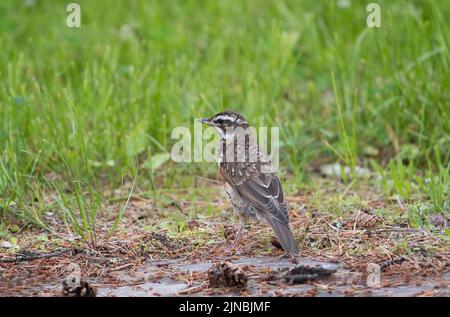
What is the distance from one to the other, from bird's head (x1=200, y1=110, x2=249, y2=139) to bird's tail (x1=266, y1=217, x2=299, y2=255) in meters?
1.62

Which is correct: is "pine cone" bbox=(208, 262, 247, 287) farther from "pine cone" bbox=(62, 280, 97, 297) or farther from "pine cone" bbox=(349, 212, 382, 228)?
"pine cone" bbox=(349, 212, 382, 228)

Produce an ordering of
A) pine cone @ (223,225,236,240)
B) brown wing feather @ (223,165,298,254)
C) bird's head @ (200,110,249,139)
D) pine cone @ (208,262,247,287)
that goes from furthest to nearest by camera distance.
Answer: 1. bird's head @ (200,110,249,139)
2. pine cone @ (223,225,236,240)
3. brown wing feather @ (223,165,298,254)
4. pine cone @ (208,262,247,287)

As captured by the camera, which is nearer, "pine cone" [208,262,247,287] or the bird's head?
"pine cone" [208,262,247,287]

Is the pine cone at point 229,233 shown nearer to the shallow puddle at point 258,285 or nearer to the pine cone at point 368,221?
the shallow puddle at point 258,285

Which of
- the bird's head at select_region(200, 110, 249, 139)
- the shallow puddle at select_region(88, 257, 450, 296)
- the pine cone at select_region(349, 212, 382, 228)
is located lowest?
the shallow puddle at select_region(88, 257, 450, 296)

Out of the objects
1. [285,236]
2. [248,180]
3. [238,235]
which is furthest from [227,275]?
[248,180]

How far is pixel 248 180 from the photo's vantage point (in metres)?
7.35

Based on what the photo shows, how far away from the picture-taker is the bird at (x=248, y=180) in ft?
22.1

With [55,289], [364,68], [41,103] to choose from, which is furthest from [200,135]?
[55,289]

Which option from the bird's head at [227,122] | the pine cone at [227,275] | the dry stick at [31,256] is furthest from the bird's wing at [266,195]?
the dry stick at [31,256]

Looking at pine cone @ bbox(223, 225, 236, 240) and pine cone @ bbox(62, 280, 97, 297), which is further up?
pine cone @ bbox(223, 225, 236, 240)

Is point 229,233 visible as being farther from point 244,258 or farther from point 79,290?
point 79,290

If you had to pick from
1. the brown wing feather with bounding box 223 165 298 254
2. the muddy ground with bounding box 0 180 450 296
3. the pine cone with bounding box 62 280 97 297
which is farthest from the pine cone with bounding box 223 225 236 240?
the pine cone with bounding box 62 280 97 297

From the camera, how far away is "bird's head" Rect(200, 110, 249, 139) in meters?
8.14
